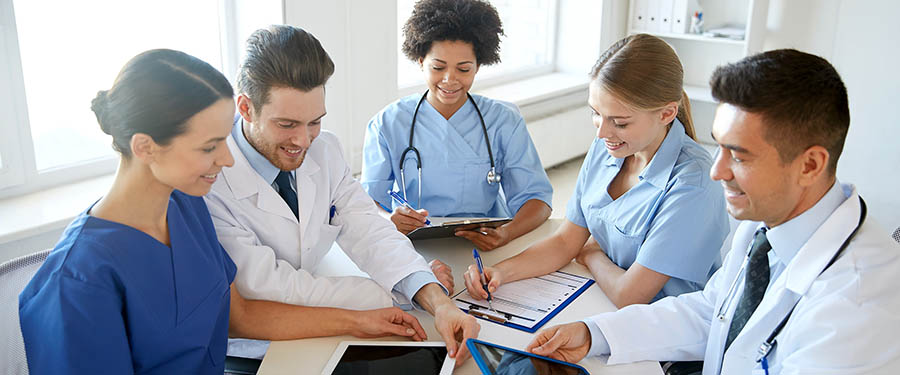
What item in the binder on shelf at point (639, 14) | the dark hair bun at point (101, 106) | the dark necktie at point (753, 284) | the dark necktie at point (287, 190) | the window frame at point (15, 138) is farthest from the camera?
the binder on shelf at point (639, 14)

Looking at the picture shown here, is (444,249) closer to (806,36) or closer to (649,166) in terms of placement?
(649,166)

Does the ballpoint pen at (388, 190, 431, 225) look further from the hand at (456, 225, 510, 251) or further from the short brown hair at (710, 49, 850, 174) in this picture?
the short brown hair at (710, 49, 850, 174)

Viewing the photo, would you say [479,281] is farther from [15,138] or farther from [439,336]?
[15,138]

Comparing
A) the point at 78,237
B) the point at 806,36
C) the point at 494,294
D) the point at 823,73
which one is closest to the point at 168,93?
the point at 78,237

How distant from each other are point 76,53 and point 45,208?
0.59 meters

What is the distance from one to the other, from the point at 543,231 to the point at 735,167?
2.78 ft

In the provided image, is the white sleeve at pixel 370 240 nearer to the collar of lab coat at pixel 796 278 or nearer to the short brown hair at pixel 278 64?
the short brown hair at pixel 278 64

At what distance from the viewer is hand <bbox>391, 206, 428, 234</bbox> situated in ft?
6.49

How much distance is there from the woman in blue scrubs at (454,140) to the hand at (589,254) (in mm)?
315

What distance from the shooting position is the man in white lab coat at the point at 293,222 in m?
1.49

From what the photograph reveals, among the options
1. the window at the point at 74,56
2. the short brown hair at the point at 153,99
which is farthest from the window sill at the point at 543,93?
the short brown hair at the point at 153,99

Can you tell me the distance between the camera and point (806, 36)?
4305mm

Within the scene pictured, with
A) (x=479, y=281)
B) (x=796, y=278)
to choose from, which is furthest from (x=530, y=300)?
(x=796, y=278)

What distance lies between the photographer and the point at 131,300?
120cm
